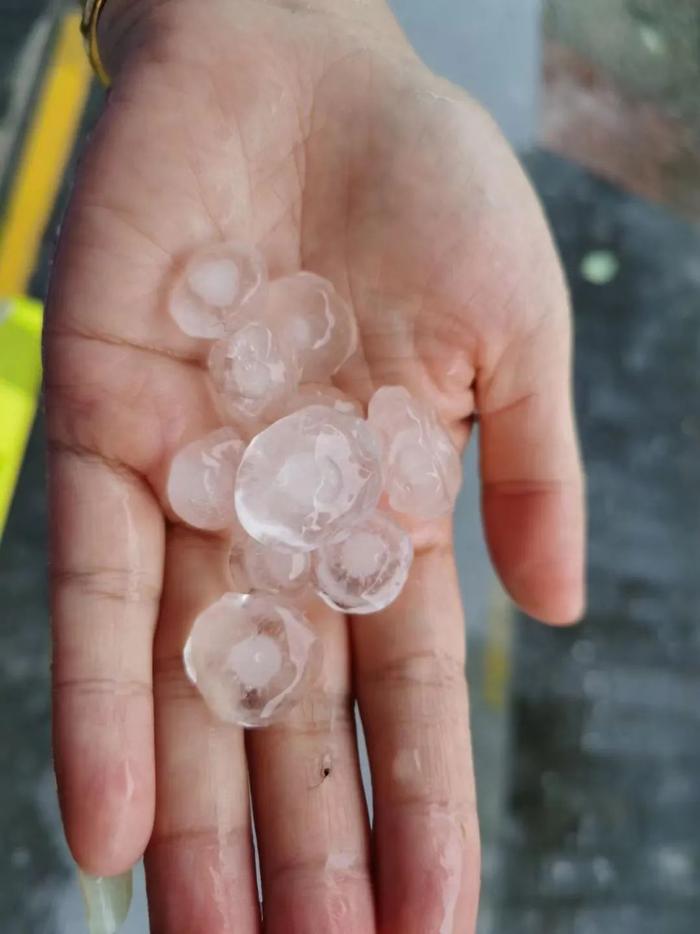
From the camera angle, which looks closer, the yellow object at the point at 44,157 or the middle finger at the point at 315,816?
the middle finger at the point at 315,816

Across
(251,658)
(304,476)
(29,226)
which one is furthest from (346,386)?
(29,226)

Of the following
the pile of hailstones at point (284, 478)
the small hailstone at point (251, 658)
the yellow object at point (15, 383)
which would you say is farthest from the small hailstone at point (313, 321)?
the yellow object at point (15, 383)

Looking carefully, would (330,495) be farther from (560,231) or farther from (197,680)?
(560,231)

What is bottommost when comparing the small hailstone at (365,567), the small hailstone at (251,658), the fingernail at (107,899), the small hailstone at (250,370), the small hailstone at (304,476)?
the fingernail at (107,899)

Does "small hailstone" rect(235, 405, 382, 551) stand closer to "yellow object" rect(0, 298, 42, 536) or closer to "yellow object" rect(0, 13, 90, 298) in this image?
"yellow object" rect(0, 298, 42, 536)

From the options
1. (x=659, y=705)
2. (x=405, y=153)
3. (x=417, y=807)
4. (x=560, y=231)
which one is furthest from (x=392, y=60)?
(x=659, y=705)

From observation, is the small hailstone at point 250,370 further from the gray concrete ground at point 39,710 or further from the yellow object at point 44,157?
the yellow object at point 44,157

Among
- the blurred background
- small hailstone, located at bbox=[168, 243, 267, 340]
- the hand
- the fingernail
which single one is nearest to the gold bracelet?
the hand
